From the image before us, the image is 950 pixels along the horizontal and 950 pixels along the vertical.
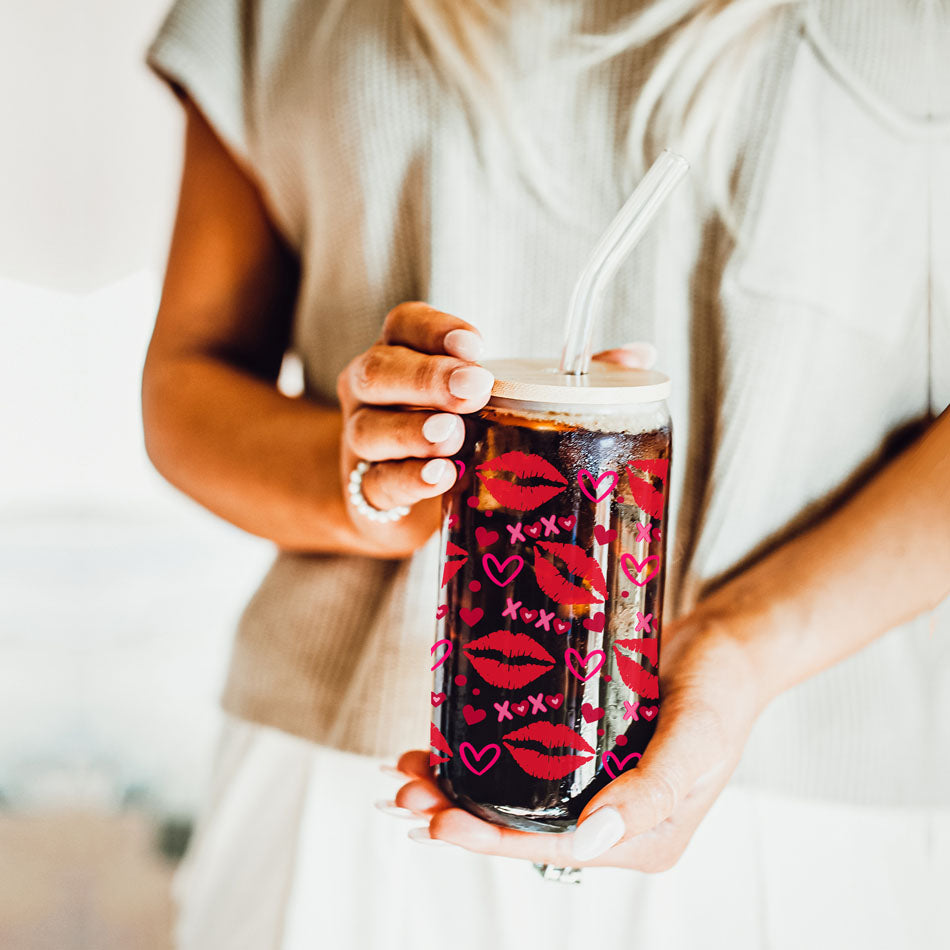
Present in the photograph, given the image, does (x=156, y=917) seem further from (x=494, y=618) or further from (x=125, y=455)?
(x=494, y=618)

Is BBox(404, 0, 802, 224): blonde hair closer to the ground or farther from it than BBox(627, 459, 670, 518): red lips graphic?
farther from it

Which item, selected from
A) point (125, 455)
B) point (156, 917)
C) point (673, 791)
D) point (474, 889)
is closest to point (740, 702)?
point (673, 791)

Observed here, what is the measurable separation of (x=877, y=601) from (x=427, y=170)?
326 mm

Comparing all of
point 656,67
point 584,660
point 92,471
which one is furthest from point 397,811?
point 92,471

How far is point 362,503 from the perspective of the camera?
0.42 metres

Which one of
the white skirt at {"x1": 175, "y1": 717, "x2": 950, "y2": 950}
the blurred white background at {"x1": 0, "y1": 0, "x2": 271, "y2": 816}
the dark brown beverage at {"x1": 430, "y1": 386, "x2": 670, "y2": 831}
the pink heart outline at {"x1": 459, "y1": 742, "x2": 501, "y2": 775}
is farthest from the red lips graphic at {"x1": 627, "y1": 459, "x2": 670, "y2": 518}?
the blurred white background at {"x1": 0, "y1": 0, "x2": 271, "y2": 816}

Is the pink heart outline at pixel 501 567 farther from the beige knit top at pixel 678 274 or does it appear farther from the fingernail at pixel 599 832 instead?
the beige knit top at pixel 678 274

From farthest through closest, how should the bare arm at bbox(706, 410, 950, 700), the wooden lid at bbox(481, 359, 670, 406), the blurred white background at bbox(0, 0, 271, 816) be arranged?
the blurred white background at bbox(0, 0, 271, 816), the bare arm at bbox(706, 410, 950, 700), the wooden lid at bbox(481, 359, 670, 406)

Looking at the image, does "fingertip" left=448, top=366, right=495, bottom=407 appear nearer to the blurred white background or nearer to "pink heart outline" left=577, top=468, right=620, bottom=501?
"pink heart outline" left=577, top=468, right=620, bottom=501

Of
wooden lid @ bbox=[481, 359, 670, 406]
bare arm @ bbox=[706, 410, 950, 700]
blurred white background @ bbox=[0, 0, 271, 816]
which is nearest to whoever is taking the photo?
wooden lid @ bbox=[481, 359, 670, 406]

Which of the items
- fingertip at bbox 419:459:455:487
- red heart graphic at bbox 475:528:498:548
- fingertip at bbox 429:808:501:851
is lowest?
fingertip at bbox 429:808:501:851

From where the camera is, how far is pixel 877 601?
436 mm

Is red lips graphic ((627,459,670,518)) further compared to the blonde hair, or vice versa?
the blonde hair

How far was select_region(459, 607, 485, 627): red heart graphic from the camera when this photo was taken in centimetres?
35
